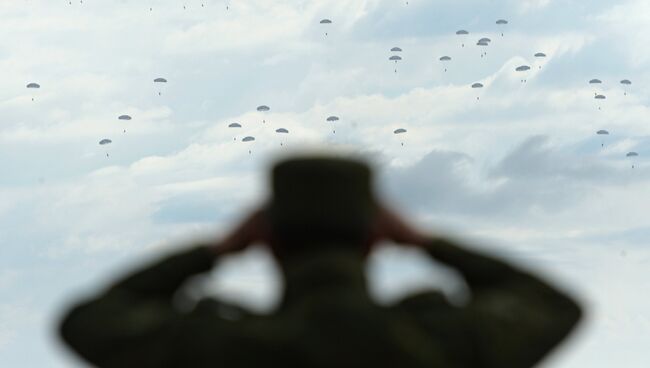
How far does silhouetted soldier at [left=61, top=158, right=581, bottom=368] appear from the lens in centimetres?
730

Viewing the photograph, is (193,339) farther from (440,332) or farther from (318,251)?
(440,332)

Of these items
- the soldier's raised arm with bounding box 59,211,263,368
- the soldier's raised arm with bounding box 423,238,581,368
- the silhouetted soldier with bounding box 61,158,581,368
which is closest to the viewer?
the silhouetted soldier with bounding box 61,158,581,368

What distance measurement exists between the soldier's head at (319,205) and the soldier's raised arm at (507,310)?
452 mm

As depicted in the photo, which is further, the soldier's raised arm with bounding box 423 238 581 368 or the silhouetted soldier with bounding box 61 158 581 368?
the soldier's raised arm with bounding box 423 238 581 368

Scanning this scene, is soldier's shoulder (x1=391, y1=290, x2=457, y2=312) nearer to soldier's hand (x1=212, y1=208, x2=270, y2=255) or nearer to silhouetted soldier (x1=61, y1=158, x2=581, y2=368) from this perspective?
silhouetted soldier (x1=61, y1=158, x2=581, y2=368)

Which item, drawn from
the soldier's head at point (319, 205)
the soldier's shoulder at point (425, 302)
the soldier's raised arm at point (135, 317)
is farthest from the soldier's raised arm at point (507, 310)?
the soldier's raised arm at point (135, 317)

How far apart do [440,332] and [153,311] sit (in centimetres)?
156

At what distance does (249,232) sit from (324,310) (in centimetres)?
66

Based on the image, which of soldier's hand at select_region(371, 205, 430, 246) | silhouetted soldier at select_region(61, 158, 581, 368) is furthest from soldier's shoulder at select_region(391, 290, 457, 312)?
soldier's hand at select_region(371, 205, 430, 246)

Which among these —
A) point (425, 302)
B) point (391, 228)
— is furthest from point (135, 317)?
point (425, 302)

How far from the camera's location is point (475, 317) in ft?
24.8

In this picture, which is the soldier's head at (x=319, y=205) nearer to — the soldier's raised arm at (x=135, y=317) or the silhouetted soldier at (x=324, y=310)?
the silhouetted soldier at (x=324, y=310)

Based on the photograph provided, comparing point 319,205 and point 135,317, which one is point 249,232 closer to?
point 319,205

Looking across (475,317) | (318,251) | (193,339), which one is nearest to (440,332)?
(475,317)
